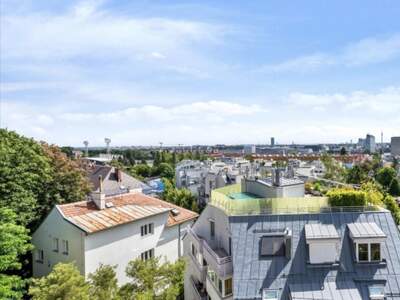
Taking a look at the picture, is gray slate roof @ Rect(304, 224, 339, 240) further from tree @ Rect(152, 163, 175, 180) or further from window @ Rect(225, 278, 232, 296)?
tree @ Rect(152, 163, 175, 180)

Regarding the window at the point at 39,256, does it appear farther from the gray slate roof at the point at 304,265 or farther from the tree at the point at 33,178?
the gray slate roof at the point at 304,265

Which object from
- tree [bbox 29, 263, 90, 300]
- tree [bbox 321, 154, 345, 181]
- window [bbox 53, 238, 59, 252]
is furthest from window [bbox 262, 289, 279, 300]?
tree [bbox 321, 154, 345, 181]

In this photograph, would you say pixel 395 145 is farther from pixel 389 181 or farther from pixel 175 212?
pixel 175 212

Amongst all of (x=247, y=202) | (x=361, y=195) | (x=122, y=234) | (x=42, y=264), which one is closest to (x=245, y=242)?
(x=247, y=202)

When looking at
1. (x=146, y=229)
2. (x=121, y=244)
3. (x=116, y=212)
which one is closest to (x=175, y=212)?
(x=146, y=229)

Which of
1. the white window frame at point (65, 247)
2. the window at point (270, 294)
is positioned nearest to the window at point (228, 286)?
the window at point (270, 294)

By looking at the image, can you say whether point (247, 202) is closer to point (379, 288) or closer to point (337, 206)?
point (337, 206)
